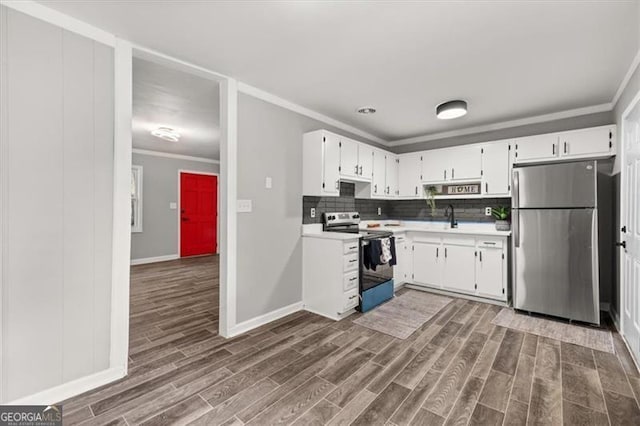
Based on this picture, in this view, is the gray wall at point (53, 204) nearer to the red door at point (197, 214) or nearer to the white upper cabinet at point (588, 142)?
the white upper cabinet at point (588, 142)

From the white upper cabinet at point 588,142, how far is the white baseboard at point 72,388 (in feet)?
16.4

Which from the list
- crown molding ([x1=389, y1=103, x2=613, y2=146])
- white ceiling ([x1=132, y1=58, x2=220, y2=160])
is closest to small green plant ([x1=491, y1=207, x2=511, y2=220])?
crown molding ([x1=389, y1=103, x2=613, y2=146])

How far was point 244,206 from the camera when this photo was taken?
2.88m

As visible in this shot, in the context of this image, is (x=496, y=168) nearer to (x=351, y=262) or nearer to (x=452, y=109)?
(x=452, y=109)

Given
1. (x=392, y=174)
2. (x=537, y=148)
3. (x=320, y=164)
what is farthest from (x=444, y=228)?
(x=320, y=164)

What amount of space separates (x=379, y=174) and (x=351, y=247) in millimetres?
1567

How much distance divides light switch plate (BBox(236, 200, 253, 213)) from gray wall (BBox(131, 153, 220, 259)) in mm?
4522

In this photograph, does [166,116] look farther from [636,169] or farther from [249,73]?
[636,169]

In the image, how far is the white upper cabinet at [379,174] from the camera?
423 centimetres

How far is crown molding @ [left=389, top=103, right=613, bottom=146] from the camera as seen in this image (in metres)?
3.40

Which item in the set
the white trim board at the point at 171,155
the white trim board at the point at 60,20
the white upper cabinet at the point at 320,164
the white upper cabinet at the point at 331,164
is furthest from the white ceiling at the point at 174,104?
the white upper cabinet at the point at 331,164

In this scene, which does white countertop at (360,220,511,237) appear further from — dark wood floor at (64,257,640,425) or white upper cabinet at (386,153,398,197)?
dark wood floor at (64,257,640,425)

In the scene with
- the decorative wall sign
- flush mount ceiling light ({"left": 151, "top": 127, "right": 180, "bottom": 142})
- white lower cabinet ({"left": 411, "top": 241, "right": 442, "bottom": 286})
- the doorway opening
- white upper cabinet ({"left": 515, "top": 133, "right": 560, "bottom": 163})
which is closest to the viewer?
the doorway opening
